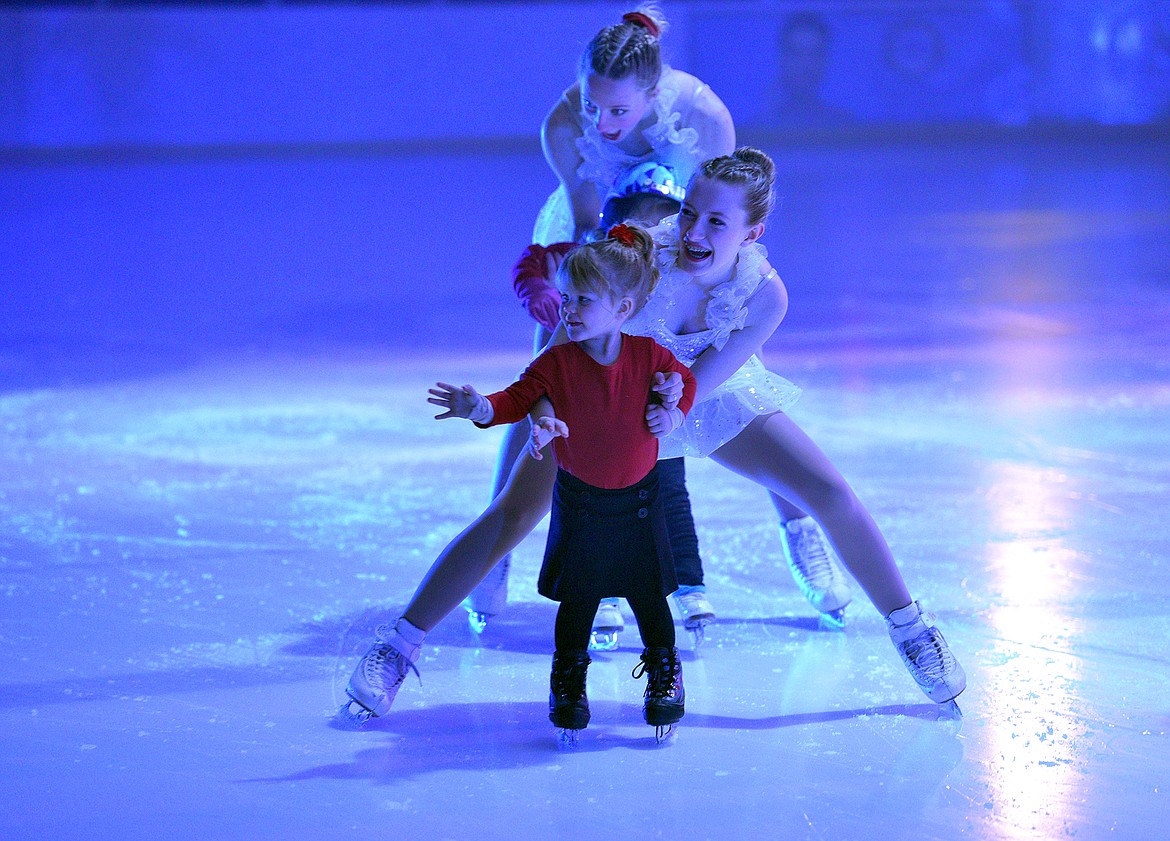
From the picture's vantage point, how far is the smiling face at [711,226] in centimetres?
248

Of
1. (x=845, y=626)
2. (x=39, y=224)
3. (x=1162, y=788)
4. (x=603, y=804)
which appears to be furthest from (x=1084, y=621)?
(x=39, y=224)

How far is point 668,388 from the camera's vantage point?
7.64 feet

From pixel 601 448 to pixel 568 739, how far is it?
0.54m

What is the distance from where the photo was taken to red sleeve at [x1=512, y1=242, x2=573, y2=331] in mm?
2814

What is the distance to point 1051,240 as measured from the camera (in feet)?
28.3

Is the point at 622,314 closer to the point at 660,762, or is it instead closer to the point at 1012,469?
the point at 660,762

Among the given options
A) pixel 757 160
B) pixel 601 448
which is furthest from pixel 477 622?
pixel 757 160

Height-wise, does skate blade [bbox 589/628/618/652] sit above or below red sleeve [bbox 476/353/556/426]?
below

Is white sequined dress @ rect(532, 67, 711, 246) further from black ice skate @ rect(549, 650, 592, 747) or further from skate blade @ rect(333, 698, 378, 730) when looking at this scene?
skate blade @ rect(333, 698, 378, 730)

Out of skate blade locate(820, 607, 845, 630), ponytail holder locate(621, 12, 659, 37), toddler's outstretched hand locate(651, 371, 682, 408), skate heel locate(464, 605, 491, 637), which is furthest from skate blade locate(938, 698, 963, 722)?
ponytail holder locate(621, 12, 659, 37)

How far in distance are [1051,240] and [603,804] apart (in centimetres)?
732

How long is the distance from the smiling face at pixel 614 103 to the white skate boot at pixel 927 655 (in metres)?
1.16

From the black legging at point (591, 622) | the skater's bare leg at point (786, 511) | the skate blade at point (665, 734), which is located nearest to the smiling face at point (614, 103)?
the skater's bare leg at point (786, 511)

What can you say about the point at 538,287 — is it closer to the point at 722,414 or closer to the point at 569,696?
the point at 722,414
